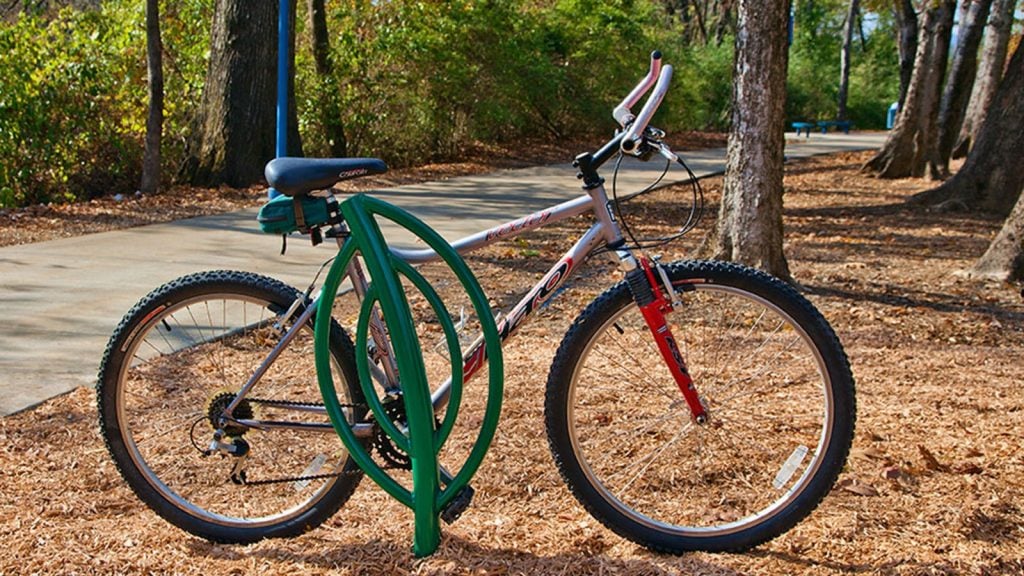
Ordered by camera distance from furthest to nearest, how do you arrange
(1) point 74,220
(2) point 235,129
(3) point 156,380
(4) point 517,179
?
(4) point 517,179, (2) point 235,129, (1) point 74,220, (3) point 156,380

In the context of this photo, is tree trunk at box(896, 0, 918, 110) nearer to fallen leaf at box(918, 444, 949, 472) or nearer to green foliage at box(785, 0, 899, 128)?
green foliage at box(785, 0, 899, 128)

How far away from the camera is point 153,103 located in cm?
1049

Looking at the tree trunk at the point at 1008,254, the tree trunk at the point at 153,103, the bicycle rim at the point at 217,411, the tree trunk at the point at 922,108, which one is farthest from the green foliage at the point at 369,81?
the tree trunk at the point at 1008,254

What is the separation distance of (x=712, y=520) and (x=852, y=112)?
122ft

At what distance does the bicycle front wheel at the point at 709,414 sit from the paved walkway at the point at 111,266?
2461 millimetres

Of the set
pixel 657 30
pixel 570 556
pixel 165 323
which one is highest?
pixel 657 30

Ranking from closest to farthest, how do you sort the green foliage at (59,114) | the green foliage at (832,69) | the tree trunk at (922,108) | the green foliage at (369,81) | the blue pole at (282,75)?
the blue pole at (282,75), the green foliage at (59,114), the green foliage at (369,81), the tree trunk at (922,108), the green foliage at (832,69)

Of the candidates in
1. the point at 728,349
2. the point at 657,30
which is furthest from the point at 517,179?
the point at 657,30

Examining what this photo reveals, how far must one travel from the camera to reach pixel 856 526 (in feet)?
10.8

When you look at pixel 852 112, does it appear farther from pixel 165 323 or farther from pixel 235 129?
pixel 165 323

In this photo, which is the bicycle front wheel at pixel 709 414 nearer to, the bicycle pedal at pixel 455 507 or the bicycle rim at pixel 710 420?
the bicycle rim at pixel 710 420

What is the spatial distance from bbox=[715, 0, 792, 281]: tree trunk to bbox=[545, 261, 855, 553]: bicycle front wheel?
2.38 metres

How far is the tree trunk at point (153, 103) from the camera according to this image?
33.8 feet

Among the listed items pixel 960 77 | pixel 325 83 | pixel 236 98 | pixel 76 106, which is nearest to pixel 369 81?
pixel 325 83
